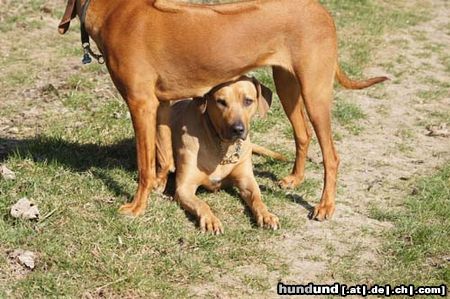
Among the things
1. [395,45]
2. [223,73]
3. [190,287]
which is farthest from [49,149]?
[395,45]

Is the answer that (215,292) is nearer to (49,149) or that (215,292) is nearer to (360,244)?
(360,244)

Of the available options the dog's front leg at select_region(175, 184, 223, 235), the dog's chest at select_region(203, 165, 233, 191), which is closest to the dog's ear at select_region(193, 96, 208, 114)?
the dog's chest at select_region(203, 165, 233, 191)

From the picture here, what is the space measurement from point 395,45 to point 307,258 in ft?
19.7

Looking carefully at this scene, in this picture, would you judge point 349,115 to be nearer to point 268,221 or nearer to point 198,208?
point 268,221

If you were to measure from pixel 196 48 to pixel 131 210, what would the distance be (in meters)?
1.21

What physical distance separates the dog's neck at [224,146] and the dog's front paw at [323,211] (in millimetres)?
726

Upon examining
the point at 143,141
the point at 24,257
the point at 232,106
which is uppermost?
the point at 232,106

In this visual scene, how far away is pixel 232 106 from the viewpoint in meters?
4.91

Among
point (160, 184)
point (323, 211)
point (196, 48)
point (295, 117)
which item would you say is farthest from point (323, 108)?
point (160, 184)

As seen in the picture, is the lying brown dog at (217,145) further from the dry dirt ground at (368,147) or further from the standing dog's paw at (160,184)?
the dry dirt ground at (368,147)

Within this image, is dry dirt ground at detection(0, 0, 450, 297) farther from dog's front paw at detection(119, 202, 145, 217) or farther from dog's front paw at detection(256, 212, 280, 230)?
dog's front paw at detection(119, 202, 145, 217)

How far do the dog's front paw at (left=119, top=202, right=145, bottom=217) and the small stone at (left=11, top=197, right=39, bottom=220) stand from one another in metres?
0.58

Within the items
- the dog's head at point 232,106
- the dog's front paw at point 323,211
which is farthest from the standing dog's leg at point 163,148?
the dog's front paw at point 323,211

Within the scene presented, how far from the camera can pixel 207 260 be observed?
432 cm
